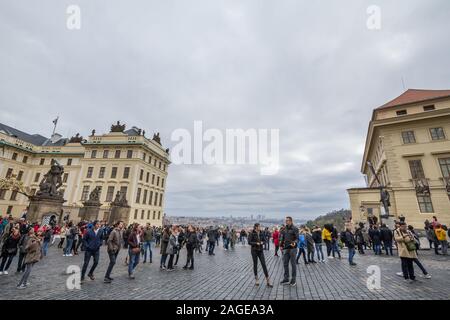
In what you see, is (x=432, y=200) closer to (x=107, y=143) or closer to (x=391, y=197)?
(x=391, y=197)

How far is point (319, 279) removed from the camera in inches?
305

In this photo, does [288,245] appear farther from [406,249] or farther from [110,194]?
[110,194]

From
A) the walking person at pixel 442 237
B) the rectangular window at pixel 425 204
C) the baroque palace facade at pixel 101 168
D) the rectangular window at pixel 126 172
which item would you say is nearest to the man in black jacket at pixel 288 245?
the walking person at pixel 442 237

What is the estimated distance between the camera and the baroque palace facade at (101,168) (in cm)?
4044

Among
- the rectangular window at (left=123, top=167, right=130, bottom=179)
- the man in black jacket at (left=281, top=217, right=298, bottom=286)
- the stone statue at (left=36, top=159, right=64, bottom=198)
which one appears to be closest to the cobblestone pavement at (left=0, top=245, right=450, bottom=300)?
the man in black jacket at (left=281, top=217, right=298, bottom=286)

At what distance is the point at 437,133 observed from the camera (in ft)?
81.7

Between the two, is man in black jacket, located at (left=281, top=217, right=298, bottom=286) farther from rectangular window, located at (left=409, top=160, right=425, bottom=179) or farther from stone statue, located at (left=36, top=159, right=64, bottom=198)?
rectangular window, located at (left=409, top=160, right=425, bottom=179)

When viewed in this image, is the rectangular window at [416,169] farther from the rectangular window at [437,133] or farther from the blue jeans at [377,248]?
the blue jeans at [377,248]

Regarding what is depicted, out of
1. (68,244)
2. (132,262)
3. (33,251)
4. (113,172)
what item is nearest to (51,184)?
A: (68,244)

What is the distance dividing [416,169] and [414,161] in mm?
954

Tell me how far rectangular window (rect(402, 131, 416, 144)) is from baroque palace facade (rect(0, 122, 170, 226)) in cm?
4030

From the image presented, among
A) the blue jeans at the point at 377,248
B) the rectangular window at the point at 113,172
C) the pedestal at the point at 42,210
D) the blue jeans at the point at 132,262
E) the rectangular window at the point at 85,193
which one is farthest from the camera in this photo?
the rectangular window at the point at 113,172
